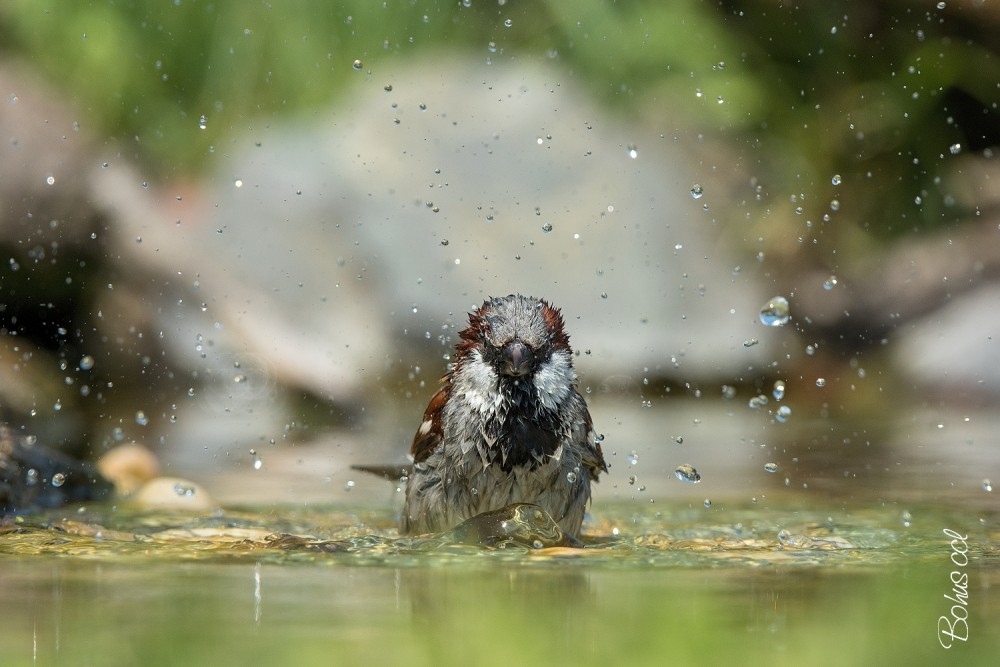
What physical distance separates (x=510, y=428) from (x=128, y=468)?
7.00ft

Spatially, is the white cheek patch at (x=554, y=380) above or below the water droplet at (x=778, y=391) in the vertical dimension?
below

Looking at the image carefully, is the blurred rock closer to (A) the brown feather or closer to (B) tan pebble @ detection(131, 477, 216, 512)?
(B) tan pebble @ detection(131, 477, 216, 512)

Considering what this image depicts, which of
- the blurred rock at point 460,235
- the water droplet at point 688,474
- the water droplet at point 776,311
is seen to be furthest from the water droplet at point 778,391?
the water droplet at point 688,474

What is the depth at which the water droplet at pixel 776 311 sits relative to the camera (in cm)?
811

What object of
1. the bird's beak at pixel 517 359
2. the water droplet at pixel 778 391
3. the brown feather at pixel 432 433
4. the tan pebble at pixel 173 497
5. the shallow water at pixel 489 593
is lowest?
the shallow water at pixel 489 593

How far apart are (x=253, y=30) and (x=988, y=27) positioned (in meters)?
5.50

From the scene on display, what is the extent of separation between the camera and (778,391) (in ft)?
27.6

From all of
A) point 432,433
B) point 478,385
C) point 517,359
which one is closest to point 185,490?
point 432,433

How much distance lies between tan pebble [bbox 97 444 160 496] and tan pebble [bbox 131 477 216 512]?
0.18m

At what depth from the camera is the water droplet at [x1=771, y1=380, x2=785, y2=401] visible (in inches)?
329

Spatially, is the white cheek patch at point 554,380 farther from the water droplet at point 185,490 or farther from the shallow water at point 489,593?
the water droplet at point 185,490

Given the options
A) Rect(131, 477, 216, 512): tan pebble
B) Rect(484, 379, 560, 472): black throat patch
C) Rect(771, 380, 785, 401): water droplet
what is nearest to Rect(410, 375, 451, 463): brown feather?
Rect(484, 379, 560, 472): black throat patch

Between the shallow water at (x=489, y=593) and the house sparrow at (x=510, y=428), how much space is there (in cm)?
23

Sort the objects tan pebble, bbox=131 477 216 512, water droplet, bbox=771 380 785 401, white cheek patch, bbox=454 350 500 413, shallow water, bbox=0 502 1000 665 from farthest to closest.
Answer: water droplet, bbox=771 380 785 401 < tan pebble, bbox=131 477 216 512 < white cheek patch, bbox=454 350 500 413 < shallow water, bbox=0 502 1000 665
